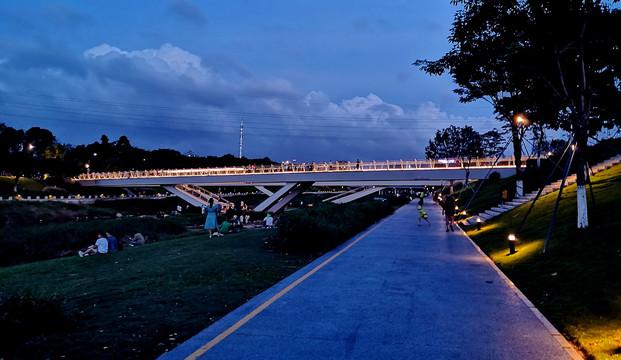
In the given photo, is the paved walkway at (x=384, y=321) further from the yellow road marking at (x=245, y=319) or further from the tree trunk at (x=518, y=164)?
the tree trunk at (x=518, y=164)

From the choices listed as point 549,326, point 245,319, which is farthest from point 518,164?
point 245,319

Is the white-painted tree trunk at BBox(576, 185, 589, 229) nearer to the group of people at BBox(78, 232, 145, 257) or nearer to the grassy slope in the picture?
the grassy slope

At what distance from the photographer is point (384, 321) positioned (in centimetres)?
589

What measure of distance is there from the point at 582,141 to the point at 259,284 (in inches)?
404

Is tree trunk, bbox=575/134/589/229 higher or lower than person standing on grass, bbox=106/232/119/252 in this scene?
higher

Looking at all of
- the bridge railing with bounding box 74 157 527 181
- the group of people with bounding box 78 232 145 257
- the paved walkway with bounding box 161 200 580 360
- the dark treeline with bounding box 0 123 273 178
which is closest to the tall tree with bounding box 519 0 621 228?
the paved walkway with bounding box 161 200 580 360

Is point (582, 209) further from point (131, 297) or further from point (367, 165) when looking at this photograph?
point (367, 165)

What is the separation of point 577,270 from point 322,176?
44.2 m

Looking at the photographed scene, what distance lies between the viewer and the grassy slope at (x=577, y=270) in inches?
217

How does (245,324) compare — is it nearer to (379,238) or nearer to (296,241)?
(296,241)

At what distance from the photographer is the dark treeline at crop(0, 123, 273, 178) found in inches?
3189

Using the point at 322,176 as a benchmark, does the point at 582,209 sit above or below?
below

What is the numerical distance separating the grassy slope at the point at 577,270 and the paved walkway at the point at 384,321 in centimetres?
36

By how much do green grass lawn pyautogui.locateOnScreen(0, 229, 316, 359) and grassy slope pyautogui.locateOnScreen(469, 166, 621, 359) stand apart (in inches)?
Answer: 199
